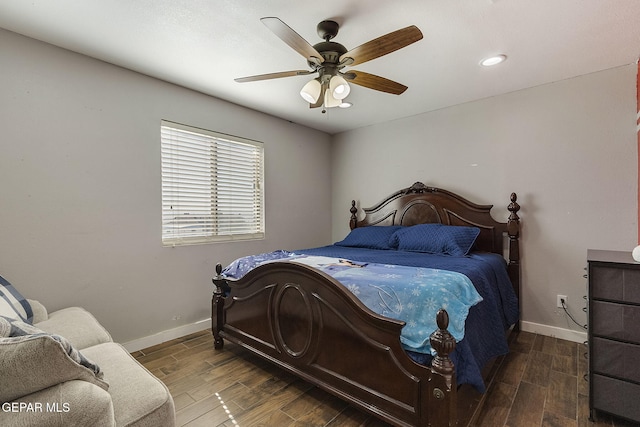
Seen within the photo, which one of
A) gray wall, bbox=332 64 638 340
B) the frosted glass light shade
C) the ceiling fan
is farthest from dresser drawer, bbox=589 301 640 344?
the frosted glass light shade

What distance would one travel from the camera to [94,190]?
233 centimetres

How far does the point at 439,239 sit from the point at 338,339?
62.9 inches

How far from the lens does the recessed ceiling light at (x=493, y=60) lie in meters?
2.28

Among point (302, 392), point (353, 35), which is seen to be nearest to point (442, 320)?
point (302, 392)

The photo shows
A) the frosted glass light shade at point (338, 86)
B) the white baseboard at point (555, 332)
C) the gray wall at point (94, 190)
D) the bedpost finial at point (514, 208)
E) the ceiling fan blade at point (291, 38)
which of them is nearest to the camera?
the ceiling fan blade at point (291, 38)

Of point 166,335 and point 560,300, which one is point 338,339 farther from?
point 560,300

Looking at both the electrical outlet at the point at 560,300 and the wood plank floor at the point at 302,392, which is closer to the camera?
the wood plank floor at the point at 302,392

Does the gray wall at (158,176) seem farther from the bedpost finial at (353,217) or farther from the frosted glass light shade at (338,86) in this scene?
the frosted glass light shade at (338,86)

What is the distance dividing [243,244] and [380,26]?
2.52 metres

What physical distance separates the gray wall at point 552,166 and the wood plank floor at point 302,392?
73cm

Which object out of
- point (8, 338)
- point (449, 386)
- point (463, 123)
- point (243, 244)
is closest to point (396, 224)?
point (463, 123)

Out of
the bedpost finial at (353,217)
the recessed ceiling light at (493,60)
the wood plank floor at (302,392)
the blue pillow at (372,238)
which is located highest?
the recessed ceiling light at (493,60)

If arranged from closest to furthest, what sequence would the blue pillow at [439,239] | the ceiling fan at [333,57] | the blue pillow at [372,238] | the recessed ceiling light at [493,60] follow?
1. the ceiling fan at [333,57]
2. the recessed ceiling light at [493,60]
3. the blue pillow at [439,239]
4. the blue pillow at [372,238]

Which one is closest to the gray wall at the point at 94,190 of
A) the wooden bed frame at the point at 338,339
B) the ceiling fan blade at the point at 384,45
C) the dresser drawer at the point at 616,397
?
the wooden bed frame at the point at 338,339
